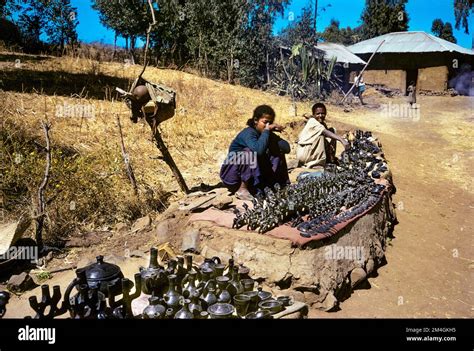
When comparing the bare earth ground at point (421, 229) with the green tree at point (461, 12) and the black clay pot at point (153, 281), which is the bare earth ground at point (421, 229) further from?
the green tree at point (461, 12)

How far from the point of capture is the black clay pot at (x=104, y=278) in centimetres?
314

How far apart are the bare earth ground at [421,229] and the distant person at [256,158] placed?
128 centimetres

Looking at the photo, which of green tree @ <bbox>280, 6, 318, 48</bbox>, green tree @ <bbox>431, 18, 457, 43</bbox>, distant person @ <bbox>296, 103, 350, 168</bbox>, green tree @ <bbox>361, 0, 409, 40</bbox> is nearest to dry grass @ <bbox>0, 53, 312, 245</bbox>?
distant person @ <bbox>296, 103, 350, 168</bbox>

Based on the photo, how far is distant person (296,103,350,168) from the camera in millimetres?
6020

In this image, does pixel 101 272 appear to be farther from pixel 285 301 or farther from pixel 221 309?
pixel 285 301

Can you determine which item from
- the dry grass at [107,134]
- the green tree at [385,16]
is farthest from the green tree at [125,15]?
the green tree at [385,16]

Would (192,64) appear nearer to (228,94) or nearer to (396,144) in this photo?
(228,94)

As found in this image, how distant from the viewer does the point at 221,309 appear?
302 centimetres

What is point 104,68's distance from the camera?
13141 millimetres

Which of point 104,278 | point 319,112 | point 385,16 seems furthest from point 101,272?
point 385,16

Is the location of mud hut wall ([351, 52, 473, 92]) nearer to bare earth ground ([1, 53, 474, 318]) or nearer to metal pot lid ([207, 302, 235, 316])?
bare earth ground ([1, 53, 474, 318])

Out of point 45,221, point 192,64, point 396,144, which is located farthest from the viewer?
point 192,64
